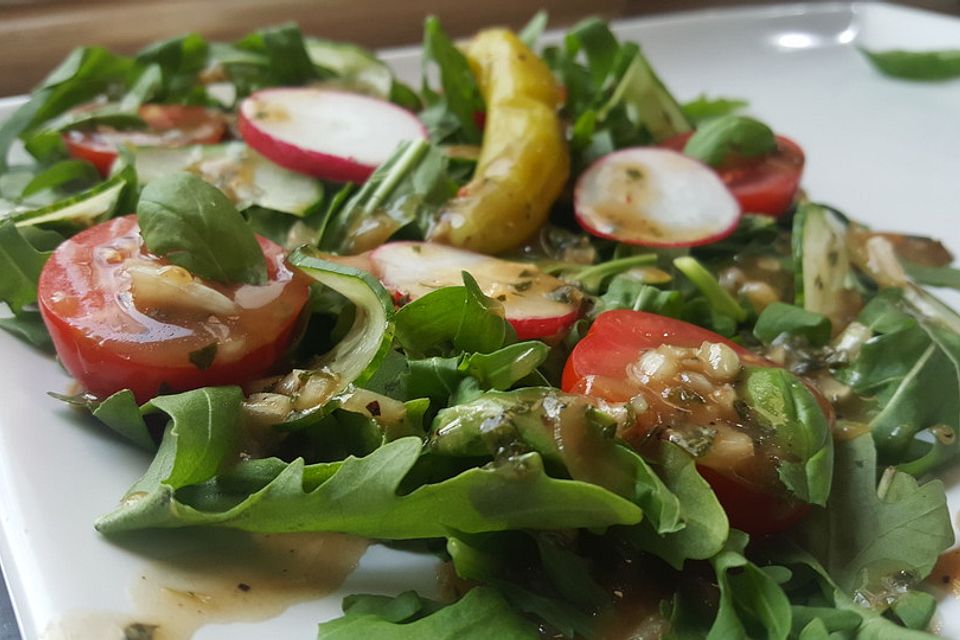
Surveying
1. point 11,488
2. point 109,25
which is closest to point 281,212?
point 11,488

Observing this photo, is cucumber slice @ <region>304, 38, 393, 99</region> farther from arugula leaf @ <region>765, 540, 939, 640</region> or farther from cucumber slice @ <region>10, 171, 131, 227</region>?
arugula leaf @ <region>765, 540, 939, 640</region>

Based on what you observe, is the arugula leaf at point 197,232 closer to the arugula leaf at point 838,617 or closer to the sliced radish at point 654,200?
the sliced radish at point 654,200

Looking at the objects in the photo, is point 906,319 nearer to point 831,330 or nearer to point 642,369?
point 831,330

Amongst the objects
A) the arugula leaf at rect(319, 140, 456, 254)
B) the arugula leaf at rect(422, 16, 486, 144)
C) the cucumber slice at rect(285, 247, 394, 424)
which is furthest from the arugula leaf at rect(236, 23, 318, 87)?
the cucumber slice at rect(285, 247, 394, 424)

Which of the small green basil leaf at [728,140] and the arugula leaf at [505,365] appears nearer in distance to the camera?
the arugula leaf at [505,365]

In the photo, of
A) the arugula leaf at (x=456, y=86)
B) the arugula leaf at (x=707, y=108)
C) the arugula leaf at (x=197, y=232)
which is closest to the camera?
the arugula leaf at (x=197, y=232)

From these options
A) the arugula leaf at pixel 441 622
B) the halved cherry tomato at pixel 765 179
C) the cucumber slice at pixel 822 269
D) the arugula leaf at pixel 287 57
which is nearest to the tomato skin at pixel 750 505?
the arugula leaf at pixel 441 622

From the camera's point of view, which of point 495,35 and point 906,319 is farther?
point 495,35
